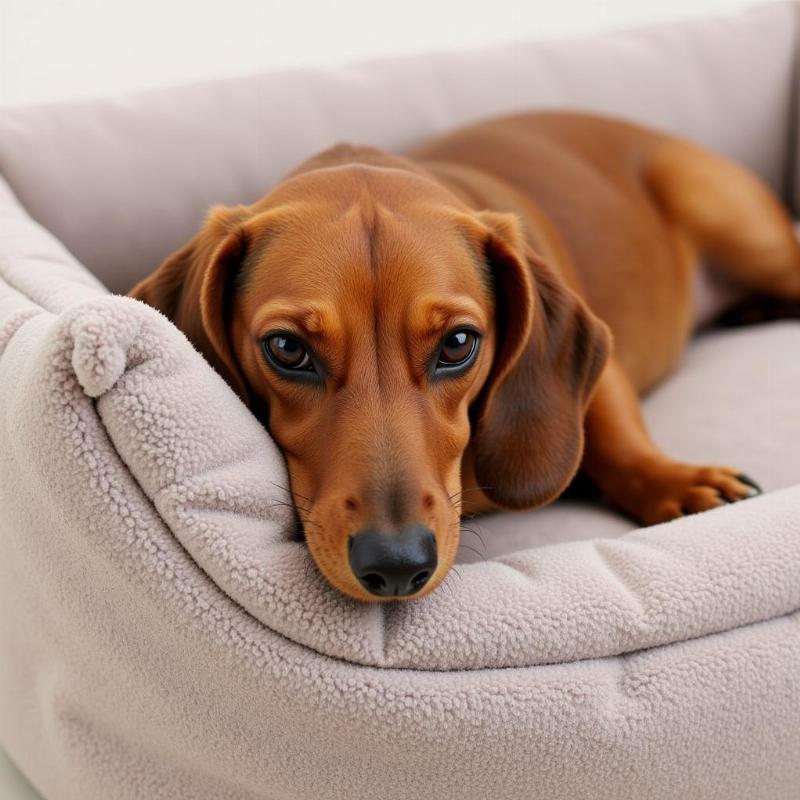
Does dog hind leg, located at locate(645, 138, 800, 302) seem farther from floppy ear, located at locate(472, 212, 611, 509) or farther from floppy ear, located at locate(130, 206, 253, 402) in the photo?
floppy ear, located at locate(130, 206, 253, 402)

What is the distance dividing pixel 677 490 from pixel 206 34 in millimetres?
2494

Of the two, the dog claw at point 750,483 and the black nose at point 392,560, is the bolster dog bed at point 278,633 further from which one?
the dog claw at point 750,483

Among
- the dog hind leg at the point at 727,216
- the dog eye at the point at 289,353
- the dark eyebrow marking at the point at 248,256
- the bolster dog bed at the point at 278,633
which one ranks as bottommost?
the dog hind leg at the point at 727,216

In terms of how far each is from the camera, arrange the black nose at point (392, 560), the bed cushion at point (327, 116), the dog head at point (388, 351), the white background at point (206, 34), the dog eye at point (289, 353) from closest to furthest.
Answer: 1. the black nose at point (392, 560)
2. the dog head at point (388, 351)
3. the dog eye at point (289, 353)
4. the bed cushion at point (327, 116)
5. the white background at point (206, 34)

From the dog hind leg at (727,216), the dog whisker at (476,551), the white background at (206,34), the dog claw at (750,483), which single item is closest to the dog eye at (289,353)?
the dog whisker at (476,551)

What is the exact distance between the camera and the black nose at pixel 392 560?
5.10ft

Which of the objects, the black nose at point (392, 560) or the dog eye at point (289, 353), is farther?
the dog eye at point (289, 353)

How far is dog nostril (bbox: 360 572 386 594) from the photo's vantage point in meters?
1.57

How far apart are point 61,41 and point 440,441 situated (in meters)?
2.42

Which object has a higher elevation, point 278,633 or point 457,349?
point 457,349

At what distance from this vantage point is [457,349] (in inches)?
76.1

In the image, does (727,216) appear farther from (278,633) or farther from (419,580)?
(278,633)

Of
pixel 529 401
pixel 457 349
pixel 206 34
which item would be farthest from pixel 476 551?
pixel 206 34

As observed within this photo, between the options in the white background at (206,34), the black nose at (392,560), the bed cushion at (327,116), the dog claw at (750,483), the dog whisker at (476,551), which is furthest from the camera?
the white background at (206,34)
